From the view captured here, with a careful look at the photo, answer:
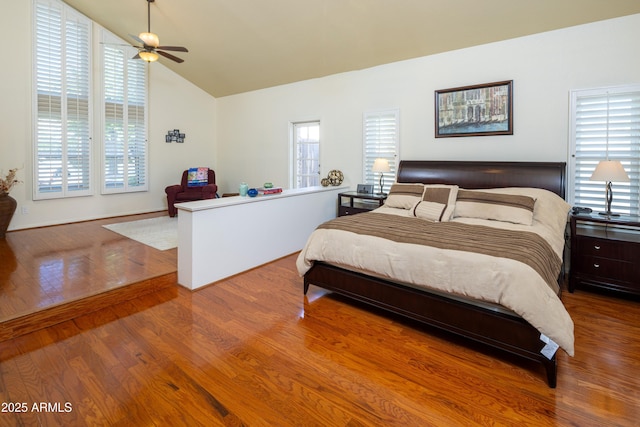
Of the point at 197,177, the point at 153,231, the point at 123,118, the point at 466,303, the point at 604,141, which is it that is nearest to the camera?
the point at 466,303

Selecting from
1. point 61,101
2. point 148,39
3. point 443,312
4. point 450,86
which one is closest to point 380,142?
point 450,86

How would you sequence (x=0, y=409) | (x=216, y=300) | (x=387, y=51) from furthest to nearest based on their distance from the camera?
(x=387, y=51) < (x=216, y=300) < (x=0, y=409)

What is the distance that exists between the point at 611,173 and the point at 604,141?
64 cm

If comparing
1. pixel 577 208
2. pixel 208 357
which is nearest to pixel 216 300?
pixel 208 357

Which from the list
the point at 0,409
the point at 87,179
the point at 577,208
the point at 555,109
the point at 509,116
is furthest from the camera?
the point at 87,179

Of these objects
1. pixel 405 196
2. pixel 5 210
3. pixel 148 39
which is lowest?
pixel 5 210

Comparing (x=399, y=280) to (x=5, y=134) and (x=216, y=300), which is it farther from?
(x=5, y=134)

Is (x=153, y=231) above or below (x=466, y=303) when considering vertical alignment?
above

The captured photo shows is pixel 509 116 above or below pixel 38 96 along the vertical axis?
below

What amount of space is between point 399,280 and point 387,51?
3526 millimetres

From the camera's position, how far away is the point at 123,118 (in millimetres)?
6160

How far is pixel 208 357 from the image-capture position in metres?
2.18

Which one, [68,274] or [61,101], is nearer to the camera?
[68,274]

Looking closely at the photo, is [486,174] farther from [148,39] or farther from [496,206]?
[148,39]
